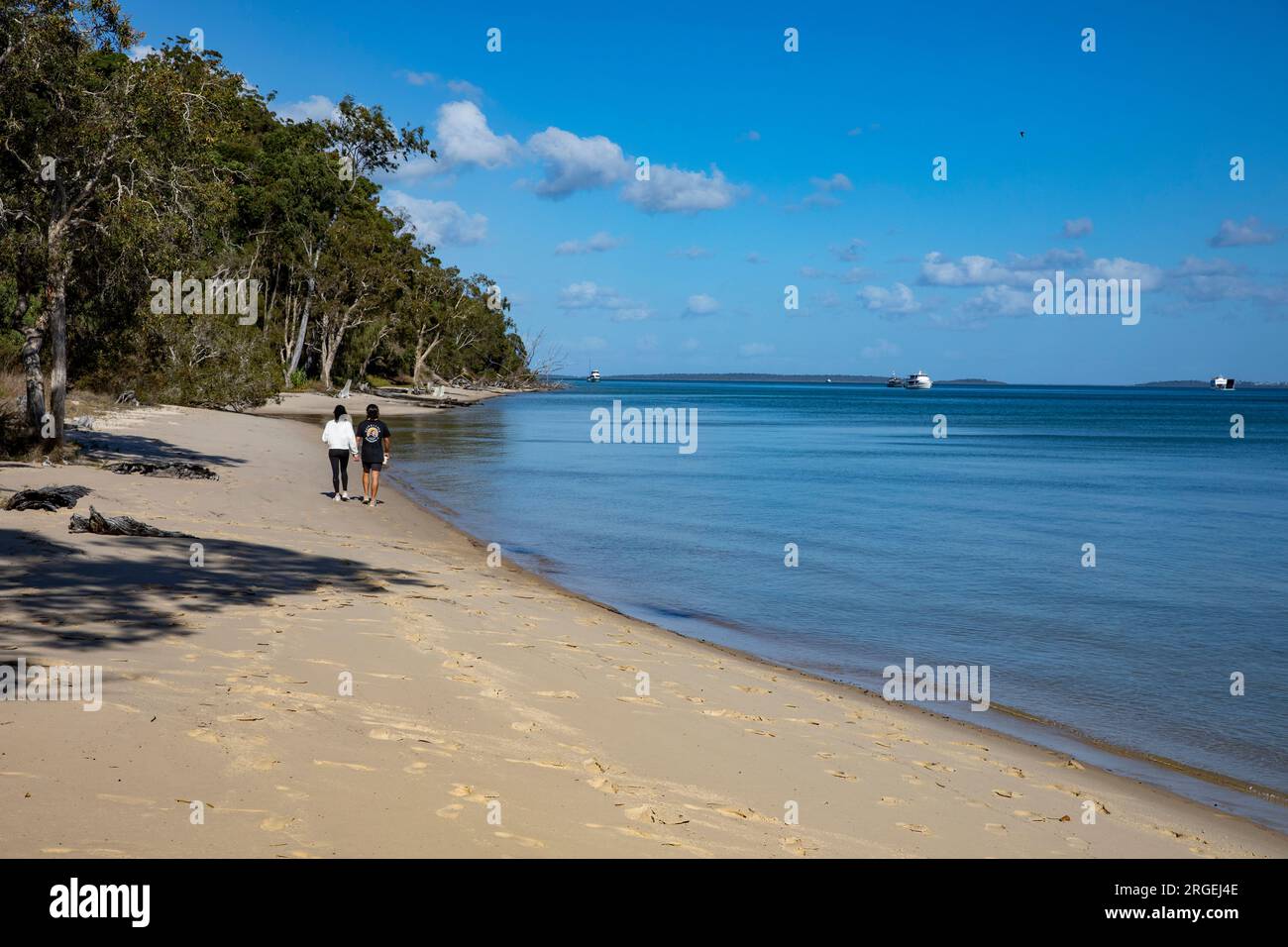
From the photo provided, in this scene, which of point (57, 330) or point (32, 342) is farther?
point (57, 330)

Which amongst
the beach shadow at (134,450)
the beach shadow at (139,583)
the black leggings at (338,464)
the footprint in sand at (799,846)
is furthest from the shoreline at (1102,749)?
the beach shadow at (134,450)

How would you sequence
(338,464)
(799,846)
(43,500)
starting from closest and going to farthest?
(799,846) → (43,500) → (338,464)

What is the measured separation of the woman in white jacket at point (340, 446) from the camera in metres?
20.0

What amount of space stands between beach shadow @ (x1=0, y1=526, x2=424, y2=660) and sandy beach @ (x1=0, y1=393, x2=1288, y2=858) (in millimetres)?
49

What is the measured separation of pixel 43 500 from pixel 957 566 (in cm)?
1481

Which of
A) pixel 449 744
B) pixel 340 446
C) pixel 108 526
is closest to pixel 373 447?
→ pixel 340 446

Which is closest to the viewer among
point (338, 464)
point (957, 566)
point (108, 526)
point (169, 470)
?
point (108, 526)

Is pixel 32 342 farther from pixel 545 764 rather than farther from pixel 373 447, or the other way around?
pixel 545 764

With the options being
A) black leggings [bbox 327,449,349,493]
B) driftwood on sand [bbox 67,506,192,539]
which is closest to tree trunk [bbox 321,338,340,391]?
black leggings [bbox 327,449,349,493]

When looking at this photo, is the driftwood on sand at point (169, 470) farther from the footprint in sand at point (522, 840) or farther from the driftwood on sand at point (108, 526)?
the footprint in sand at point (522, 840)

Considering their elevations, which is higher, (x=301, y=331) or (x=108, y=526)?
(x=301, y=331)

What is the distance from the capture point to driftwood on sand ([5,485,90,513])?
13273mm

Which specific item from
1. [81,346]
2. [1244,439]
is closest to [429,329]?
[1244,439]

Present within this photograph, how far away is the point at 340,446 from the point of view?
66.7ft
